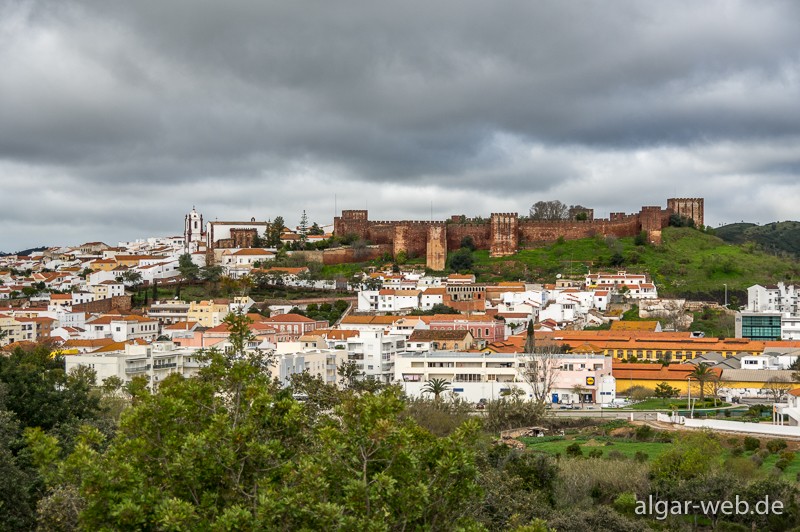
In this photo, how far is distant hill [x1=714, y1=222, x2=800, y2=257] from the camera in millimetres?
116688

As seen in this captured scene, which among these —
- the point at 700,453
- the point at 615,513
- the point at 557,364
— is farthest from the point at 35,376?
the point at 557,364

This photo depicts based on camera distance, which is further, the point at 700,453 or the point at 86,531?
the point at 700,453

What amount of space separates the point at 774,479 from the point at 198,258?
66.8 m

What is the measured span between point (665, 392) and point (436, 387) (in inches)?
402

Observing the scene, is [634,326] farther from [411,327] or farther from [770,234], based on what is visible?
[770,234]

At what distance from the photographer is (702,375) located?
3950 centimetres

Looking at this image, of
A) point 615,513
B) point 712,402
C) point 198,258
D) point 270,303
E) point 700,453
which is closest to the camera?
point 615,513

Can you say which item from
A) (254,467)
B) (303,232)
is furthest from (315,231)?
(254,467)

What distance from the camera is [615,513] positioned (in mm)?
20484

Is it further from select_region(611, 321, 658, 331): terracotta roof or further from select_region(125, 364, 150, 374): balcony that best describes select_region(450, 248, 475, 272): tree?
select_region(125, 364, 150, 374): balcony

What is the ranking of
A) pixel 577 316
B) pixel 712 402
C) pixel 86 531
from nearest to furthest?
pixel 86 531
pixel 712 402
pixel 577 316

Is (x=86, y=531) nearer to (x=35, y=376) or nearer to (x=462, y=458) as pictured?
(x=462, y=458)

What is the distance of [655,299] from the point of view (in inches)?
2514

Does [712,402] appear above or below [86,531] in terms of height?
below
